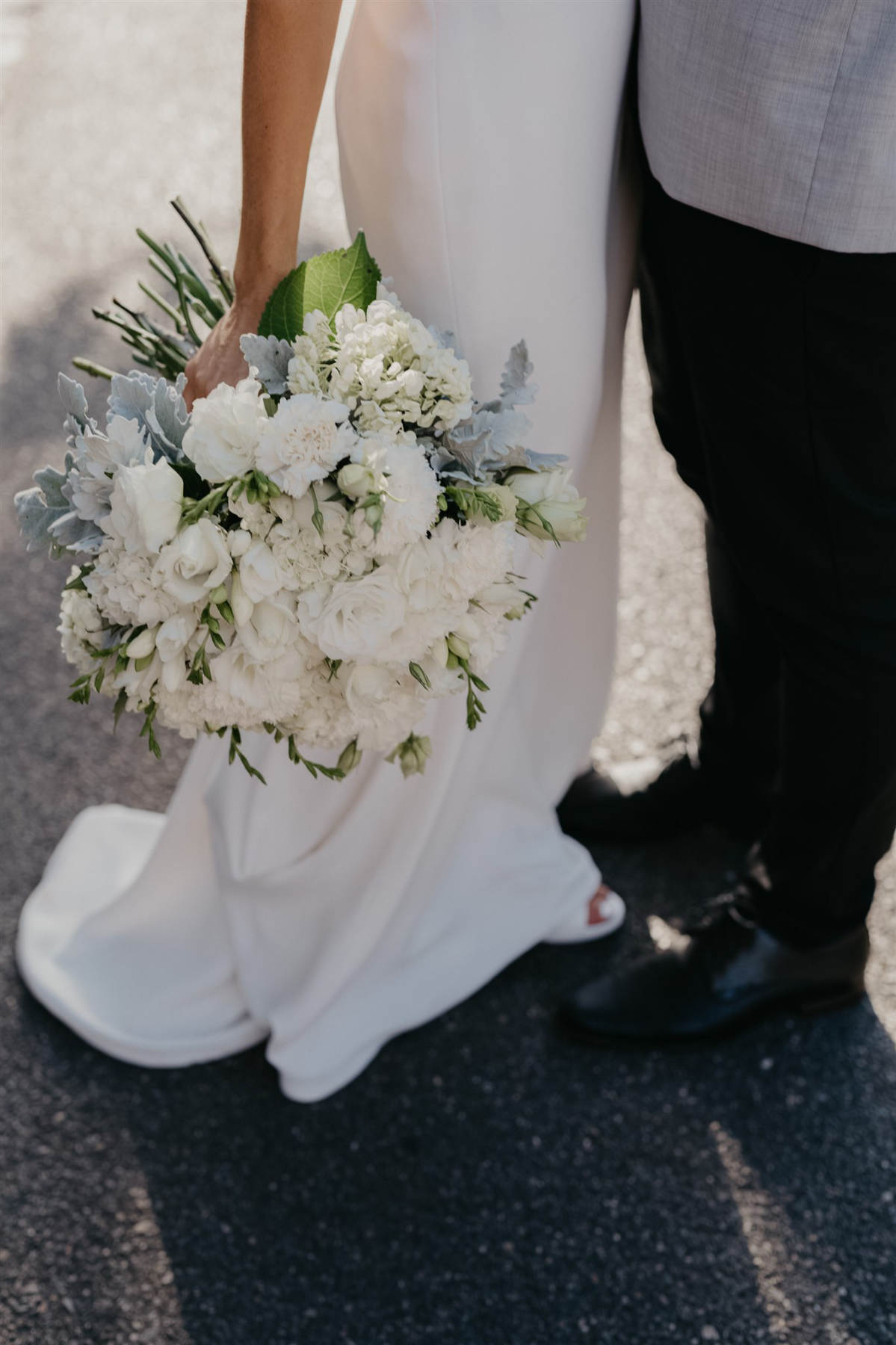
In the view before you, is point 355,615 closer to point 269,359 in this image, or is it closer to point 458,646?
point 458,646

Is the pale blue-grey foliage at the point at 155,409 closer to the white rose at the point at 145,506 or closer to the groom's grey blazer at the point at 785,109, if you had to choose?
the white rose at the point at 145,506

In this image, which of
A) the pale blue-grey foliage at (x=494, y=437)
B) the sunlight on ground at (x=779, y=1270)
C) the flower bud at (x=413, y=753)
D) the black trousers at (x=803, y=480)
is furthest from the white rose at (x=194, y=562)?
the sunlight on ground at (x=779, y=1270)

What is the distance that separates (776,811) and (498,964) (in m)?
0.47

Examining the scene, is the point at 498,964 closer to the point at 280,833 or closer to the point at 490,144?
the point at 280,833

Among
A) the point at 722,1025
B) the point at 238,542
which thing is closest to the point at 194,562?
the point at 238,542

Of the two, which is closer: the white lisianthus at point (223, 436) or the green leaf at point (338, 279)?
the white lisianthus at point (223, 436)

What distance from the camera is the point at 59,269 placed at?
3.18 m

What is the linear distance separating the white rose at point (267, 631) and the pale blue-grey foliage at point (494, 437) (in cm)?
19

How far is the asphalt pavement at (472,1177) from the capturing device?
1.45 meters

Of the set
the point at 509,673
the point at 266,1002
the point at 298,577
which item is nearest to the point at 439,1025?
the point at 266,1002

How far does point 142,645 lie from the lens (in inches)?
40.1

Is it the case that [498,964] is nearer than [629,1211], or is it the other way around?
[629,1211]

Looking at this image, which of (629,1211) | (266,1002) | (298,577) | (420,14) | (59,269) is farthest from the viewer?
(59,269)

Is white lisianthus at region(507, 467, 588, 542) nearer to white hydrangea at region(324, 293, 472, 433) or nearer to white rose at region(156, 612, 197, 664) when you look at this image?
white hydrangea at region(324, 293, 472, 433)
